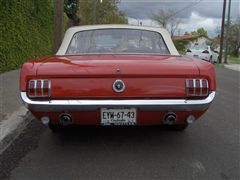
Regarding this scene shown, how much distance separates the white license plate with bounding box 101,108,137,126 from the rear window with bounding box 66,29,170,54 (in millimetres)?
1369

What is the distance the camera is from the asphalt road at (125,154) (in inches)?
165

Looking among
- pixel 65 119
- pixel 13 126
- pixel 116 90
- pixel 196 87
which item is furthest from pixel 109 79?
pixel 13 126

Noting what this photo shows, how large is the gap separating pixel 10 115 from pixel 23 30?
8.11 meters

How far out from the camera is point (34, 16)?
15945 mm

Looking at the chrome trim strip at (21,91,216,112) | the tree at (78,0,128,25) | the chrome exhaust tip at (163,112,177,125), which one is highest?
the chrome trim strip at (21,91,216,112)

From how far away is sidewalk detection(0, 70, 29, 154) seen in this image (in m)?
5.37

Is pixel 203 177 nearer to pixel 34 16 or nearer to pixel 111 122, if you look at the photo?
pixel 111 122

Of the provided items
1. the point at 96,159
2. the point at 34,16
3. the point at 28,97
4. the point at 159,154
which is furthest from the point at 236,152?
the point at 34,16

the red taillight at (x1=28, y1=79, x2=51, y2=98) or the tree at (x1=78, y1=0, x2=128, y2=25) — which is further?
the tree at (x1=78, y1=0, x2=128, y2=25)

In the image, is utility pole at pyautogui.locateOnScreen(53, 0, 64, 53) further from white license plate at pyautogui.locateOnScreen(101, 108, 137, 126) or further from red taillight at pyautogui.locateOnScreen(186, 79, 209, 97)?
red taillight at pyautogui.locateOnScreen(186, 79, 209, 97)

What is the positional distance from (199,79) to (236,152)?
1.16 m

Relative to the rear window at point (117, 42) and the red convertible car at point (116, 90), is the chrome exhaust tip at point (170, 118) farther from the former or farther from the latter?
the rear window at point (117, 42)

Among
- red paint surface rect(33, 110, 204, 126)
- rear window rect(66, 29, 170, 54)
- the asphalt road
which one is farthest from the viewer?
rear window rect(66, 29, 170, 54)

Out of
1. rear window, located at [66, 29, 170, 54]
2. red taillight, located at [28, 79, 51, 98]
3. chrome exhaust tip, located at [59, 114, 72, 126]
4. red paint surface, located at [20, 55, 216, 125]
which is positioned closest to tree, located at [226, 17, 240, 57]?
rear window, located at [66, 29, 170, 54]
